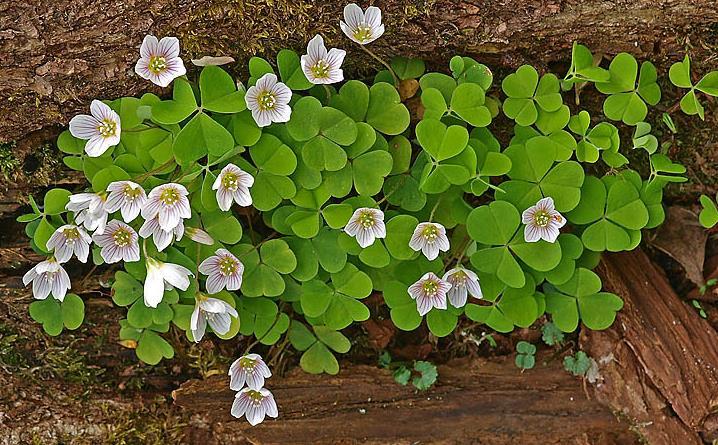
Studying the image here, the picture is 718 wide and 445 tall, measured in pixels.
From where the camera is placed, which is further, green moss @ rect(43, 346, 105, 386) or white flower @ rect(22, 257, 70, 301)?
green moss @ rect(43, 346, 105, 386)

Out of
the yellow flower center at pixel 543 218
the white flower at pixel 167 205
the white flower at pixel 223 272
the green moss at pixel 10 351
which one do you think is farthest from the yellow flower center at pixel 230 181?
the green moss at pixel 10 351

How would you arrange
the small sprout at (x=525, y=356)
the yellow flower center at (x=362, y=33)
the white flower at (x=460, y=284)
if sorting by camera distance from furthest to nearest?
1. the small sprout at (x=525, y=356)
2. the white flower at (x=460, y=284)
3. the yellow flower center at (x=362, y=33)

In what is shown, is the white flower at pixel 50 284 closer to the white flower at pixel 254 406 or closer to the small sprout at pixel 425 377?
the white flower at pixel 254 406

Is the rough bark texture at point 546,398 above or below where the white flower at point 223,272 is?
below

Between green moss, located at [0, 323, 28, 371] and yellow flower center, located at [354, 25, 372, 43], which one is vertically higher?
yellow flower center, located at [354, 25, 372, 43]

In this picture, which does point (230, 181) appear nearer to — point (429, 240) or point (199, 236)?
point (199, 236)

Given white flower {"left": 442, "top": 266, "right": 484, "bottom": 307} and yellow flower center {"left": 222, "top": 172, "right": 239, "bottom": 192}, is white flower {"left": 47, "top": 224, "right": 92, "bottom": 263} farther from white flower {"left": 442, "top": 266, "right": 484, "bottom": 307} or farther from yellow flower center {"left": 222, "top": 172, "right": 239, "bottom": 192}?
white flower {"left": 442, "top": 266, "right": 484, "bottom": 307}

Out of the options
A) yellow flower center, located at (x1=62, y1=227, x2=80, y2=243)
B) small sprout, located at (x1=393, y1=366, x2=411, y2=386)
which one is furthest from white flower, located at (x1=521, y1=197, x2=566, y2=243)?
yellow flower center, located at (x1=62, y1=227, x2=80, y2=243)
